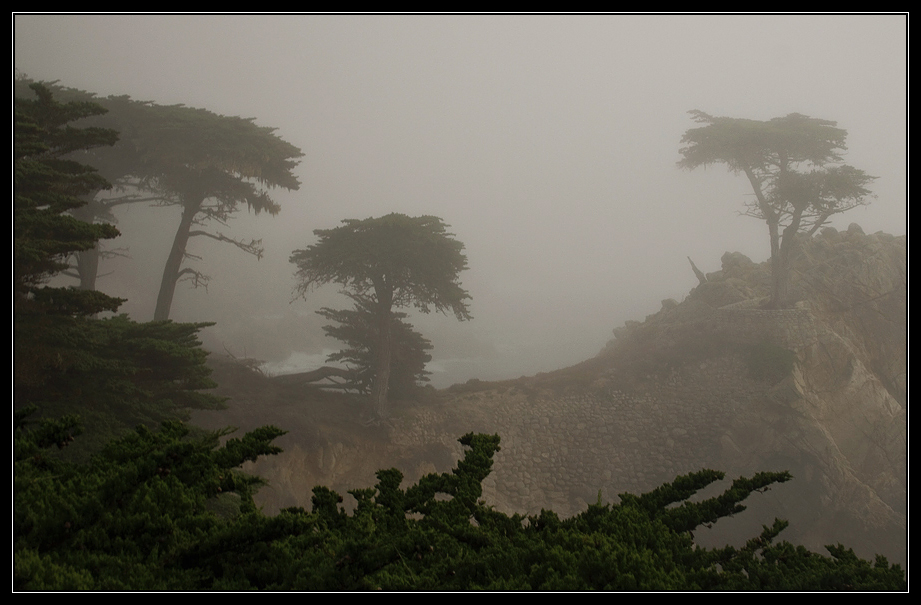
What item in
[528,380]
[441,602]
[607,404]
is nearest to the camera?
[441,602]

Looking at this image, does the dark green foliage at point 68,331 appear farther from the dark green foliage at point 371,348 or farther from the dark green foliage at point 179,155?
the dark green foliage at point 371,348

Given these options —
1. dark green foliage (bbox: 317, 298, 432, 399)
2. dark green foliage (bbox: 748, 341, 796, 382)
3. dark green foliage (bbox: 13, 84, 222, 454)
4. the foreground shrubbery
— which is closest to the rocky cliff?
dark green foliage (bbox: 748, 341, 796, 382)

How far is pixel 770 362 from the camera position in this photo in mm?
15375

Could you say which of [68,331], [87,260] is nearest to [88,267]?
[87,260]

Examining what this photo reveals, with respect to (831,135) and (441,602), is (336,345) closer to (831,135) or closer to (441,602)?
(831,135)

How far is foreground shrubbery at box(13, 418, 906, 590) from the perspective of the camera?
7.73ft

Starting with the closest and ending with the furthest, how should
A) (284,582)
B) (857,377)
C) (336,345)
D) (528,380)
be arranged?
(284,582)
(857,377)
(528,380)
(336,345)

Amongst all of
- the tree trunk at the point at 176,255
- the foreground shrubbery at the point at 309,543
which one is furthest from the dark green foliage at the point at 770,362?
the tree trunk at the point at 176,255

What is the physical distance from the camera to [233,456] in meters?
3.14

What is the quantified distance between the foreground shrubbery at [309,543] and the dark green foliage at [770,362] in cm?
1450

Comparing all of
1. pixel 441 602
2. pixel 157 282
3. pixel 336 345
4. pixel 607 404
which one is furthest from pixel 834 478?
pixel 157 282

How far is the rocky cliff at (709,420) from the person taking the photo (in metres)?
11.9

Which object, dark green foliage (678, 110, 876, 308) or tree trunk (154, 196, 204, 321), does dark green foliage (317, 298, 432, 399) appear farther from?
dark green foliage (678, 110, 876, 308)

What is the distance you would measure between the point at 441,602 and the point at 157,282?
3800cm
